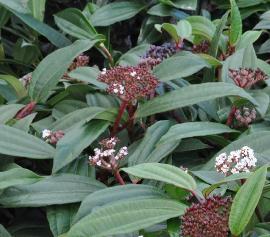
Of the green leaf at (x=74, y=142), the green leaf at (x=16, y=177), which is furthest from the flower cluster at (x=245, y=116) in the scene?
the green leaf at (x=16, y=177)

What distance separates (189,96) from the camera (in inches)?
40.4

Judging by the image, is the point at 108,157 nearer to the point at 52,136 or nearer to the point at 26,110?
the point at 52,136

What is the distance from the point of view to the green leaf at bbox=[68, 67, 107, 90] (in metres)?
1.16

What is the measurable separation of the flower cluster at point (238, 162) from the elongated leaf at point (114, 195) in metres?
0.09

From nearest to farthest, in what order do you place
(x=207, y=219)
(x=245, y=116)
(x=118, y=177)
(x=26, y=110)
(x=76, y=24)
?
1. (x=207, y=219)
2. (x=118, y=177)
3. (x=245, y=116)
4. (x=26, y=110)
5. (x=76, y=24)

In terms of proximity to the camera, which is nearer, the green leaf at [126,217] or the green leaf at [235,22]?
the green leaf at [126,217]

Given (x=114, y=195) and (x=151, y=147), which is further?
(x=151, y=147)

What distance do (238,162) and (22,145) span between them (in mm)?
350

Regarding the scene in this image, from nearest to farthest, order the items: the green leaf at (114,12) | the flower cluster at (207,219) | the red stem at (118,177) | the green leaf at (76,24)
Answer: the flower cluster at (207,219), the red stem at (118,177), the green leaf at (76,24), the green leaf at (114,12)

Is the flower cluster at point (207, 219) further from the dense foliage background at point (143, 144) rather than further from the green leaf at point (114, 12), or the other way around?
the green leaf at point (114, 12)

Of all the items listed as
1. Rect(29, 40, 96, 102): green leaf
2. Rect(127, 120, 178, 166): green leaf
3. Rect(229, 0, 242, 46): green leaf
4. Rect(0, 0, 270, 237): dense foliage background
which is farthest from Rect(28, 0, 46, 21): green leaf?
Rect(127, 120, 178, 166): green leaf

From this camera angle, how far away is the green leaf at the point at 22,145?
0.98m

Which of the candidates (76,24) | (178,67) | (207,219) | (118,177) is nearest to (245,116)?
(178,67)

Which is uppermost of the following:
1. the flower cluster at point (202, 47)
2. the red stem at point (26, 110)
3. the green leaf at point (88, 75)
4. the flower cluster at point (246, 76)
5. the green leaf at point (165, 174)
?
the flower cluster at point (246, 76)
